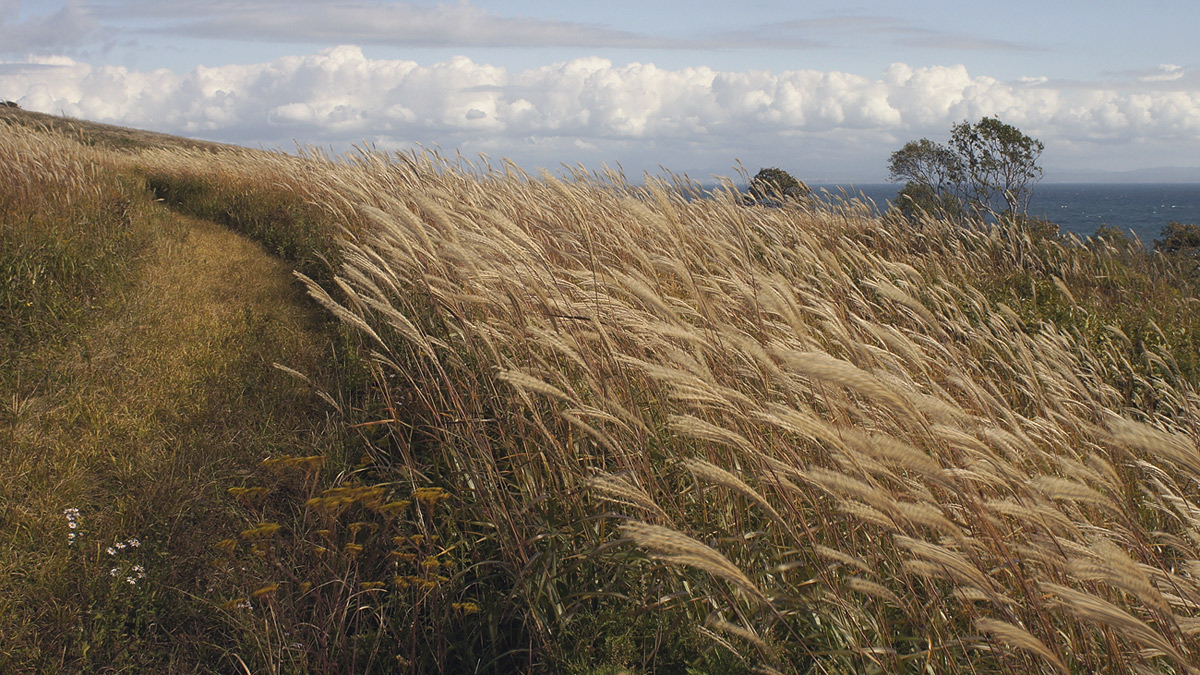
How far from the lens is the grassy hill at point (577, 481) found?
1.60 metres

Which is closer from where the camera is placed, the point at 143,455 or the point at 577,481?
the point at 577,481

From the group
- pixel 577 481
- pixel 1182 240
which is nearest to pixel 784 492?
pixel 577 481

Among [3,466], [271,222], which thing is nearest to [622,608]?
[3,466]

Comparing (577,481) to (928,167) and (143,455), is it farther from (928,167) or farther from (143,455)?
(928,167)

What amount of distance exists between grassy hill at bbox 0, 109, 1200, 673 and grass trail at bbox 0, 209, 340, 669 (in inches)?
0.7

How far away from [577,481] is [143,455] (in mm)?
2295

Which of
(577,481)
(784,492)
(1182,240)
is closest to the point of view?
(784,492)

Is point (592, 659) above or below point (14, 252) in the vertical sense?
below

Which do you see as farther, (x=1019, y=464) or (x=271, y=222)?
(x=271, y=222)

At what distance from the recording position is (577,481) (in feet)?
7.86

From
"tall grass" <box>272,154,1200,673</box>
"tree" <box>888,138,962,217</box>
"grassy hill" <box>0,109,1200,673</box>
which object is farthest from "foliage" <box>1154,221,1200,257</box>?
"tall grass" <box>272,154,1200,673</box>

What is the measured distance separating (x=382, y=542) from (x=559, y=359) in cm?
101

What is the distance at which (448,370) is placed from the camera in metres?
3.43

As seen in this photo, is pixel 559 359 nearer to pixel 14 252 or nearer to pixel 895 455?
pixel 895 455
